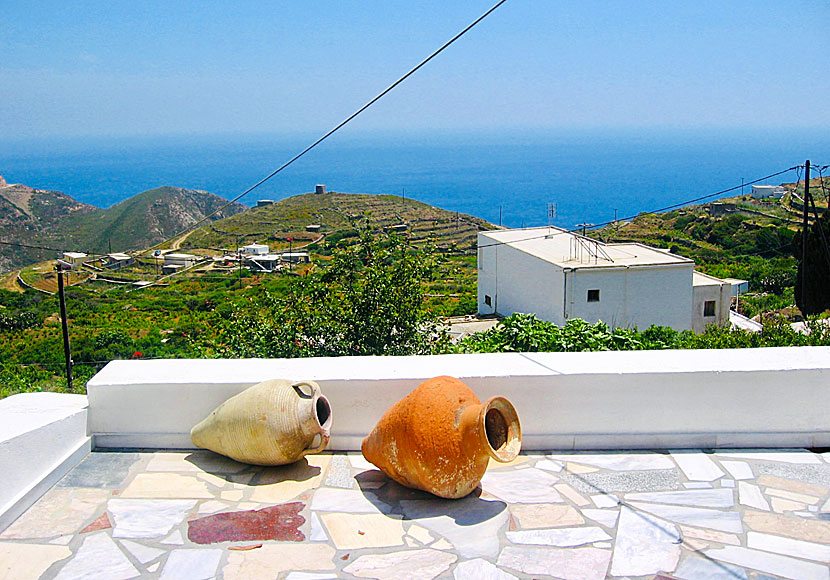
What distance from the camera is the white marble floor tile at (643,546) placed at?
8.69 ft

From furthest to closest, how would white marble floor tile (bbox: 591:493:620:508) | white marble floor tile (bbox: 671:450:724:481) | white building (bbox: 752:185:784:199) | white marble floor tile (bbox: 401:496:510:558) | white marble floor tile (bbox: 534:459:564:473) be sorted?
white building (bbox: 752:185:784:199) → white marble floor tile (bbox: 534:459:564:473) → white marble floor tile (bbox: 671:450:724:481) → white marble floor tile (bbox: 591:493:620:508) → white marble floor tile (bbox: 401:496:510:558)

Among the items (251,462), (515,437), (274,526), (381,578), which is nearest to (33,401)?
(251,462)

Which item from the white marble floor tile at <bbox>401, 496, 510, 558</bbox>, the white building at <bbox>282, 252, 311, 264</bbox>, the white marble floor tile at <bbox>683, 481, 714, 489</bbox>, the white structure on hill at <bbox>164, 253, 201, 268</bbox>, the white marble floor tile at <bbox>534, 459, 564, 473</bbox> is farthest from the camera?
the white structure on hill at <bbox>164, 253, 201, 268</bbox>

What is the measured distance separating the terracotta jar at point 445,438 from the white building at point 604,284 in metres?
20.7

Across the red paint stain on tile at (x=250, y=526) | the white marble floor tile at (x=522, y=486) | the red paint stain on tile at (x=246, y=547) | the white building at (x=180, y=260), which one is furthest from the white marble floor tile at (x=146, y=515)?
the white building at (x=180, y=260)

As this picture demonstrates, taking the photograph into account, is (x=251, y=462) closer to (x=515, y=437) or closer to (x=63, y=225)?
(x=515, y=437)

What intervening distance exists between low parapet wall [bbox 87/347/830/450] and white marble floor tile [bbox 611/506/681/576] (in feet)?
2.37

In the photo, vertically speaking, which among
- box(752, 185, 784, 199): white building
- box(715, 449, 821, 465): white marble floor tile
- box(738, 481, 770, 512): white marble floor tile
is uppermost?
box(752, 185, 784, 199): white building

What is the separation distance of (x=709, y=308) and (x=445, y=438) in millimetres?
25318

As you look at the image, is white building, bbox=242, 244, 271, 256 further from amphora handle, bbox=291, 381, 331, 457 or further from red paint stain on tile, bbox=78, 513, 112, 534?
red paint stain on tile, bbox=78, 513, 112, 534

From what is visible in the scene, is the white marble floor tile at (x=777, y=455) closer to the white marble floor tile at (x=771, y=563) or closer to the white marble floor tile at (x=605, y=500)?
the white marble floor tile at (x=605, y=500)

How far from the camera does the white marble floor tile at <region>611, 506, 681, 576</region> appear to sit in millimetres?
2648

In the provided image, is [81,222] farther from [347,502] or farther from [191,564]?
[191,564]

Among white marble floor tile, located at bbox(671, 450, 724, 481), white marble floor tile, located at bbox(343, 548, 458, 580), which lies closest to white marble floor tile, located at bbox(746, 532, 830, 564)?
white marble floor tile, located at bbox(671, 450, 724, 481)
